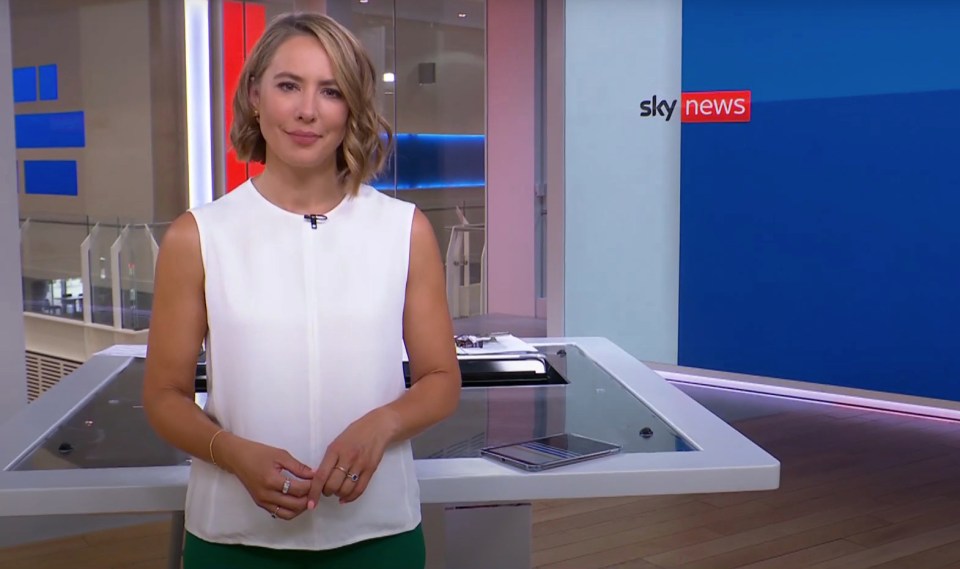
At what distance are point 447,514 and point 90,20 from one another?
6965 millimetres

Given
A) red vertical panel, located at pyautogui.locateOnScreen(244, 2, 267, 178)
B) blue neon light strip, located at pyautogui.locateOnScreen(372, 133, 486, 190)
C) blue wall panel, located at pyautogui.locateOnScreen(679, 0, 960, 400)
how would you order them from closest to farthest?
1. blue wall panel, located at pyautogui.locateOnScreen(679, 0, 960, 400)
2. blue neon light strip, located at pyautogui.locateOnScreen(372, 133, 486, 190)
3. red vertical panel, located at pyautogui.locateOnScreen(244, 2, 267, 178)

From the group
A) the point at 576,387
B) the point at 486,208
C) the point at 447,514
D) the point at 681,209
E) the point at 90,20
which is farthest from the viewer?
the point at 486,208

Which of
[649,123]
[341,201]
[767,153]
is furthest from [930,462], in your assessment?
[341,201]

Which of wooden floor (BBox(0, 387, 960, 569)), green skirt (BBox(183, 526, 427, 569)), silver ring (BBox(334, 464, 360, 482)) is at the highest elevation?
silver ring (BBox(334, 464, 360, 482))

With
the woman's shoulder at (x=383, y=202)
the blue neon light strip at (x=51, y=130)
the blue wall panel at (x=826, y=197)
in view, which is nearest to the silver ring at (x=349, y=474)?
the woman's shoulder at (x=383, y=202)

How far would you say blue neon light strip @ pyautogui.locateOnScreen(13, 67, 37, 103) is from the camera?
7.70 m

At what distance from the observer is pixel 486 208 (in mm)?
9359

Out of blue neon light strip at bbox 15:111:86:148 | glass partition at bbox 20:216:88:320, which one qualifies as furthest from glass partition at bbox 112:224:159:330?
blue neon light strip at bbox 15:111:86:148

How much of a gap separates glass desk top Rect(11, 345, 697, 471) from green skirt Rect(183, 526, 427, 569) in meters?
0.34

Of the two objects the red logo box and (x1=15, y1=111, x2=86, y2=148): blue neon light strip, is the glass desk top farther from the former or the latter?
(x1=15, y1=111, x2=86, y2=148): blue neon light strip

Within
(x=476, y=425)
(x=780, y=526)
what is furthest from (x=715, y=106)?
(x=476, y=425)

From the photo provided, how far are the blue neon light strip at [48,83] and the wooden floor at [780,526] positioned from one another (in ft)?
15.9

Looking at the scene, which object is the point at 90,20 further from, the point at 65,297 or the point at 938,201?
the point at 938,201

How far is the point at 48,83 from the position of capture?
308 inches
